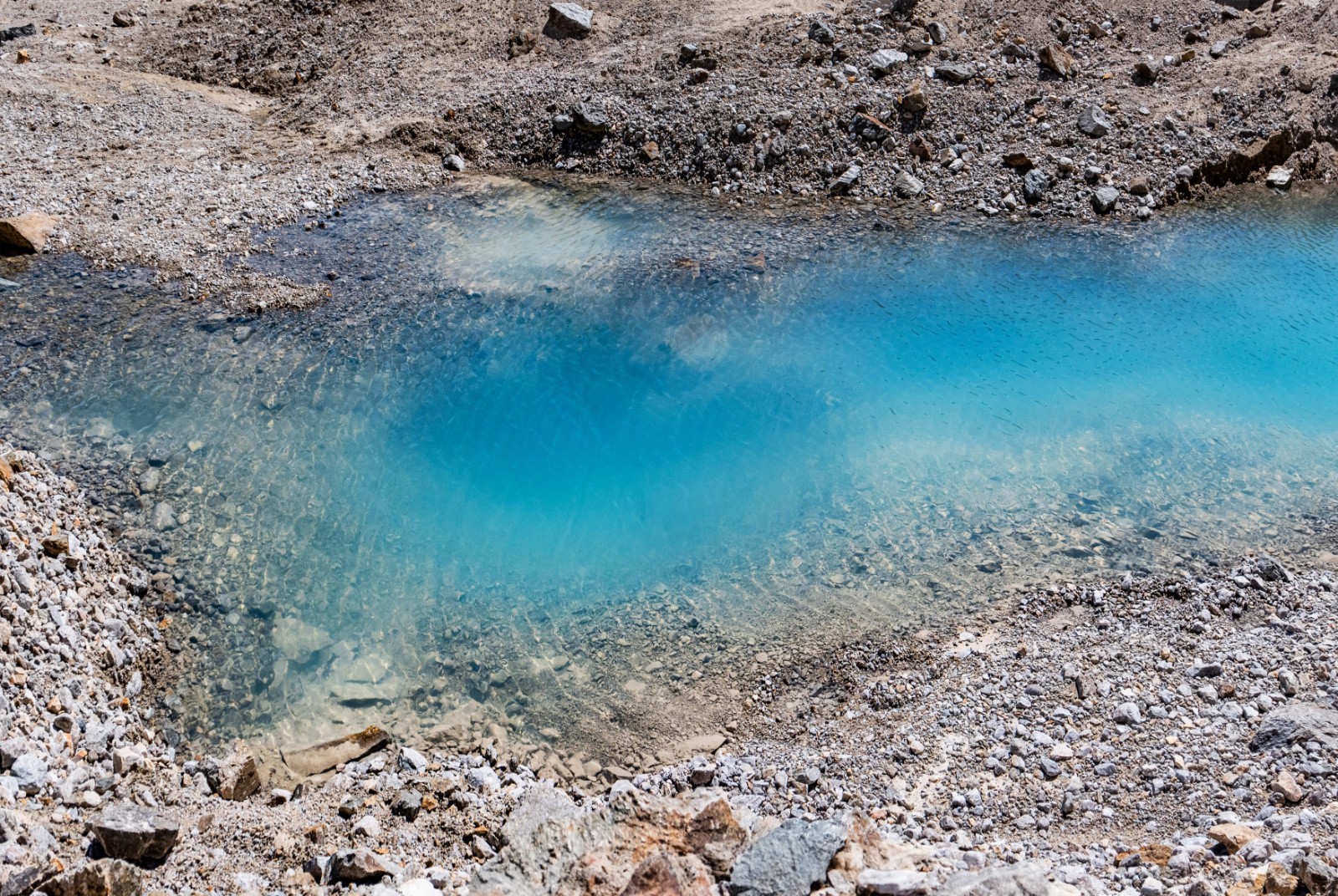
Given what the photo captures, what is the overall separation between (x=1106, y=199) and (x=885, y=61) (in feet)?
16.6

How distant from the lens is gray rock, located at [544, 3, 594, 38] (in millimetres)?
19641

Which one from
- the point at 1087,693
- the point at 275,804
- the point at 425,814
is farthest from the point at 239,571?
the point at 1087,693

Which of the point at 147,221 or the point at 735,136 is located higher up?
the point at 735,136

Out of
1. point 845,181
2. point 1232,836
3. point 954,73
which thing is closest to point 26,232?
point 845,181

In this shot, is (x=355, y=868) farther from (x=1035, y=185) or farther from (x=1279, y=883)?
(x=1035, y=185)

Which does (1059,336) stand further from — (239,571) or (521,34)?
(521,34)

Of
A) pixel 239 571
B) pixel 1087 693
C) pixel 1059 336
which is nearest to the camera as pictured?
pixel 1087 693

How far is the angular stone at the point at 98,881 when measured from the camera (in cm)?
511

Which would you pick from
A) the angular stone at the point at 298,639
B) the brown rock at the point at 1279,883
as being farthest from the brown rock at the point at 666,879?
the angular stone at the point at 298,639

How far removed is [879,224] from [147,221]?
40.6 feet

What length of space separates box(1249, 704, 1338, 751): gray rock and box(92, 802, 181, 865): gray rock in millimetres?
7545

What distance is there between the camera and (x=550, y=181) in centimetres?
1730

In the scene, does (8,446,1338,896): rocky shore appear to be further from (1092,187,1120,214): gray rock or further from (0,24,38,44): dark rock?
(0,24,38,44): dark rock

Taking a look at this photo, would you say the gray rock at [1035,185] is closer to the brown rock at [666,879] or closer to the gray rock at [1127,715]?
the gray rock at [1127,715]
